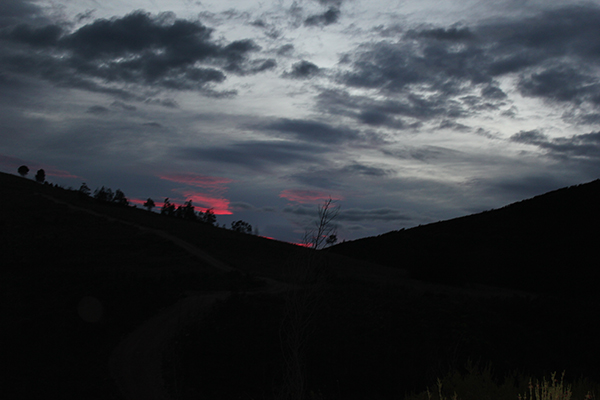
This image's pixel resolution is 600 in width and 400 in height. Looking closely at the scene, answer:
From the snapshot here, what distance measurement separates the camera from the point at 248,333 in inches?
918

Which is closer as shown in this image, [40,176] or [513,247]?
[513,247]

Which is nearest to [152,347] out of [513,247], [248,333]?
[248,333]

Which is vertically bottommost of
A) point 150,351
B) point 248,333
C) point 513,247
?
point 150,351

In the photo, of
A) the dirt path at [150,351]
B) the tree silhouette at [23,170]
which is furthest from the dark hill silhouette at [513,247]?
the tree silhouette at [23,170]

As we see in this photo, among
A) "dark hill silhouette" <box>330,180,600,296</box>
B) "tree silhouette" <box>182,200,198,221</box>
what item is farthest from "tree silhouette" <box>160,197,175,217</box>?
"dark hill silhouette" <box>330,180,600,296</box>

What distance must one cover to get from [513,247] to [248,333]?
59308 mm

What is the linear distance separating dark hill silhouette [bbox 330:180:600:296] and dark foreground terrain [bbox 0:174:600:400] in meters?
20.6

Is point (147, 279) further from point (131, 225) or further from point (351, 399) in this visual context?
point (131, 225)

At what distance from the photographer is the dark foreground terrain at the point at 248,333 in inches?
705

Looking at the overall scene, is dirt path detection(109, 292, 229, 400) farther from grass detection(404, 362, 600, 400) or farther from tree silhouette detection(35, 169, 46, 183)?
tree silhouette detection(35, 169, 46, 183)

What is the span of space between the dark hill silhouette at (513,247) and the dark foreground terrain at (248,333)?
67.7 feet

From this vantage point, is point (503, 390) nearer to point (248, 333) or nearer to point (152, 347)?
point (248, 333)

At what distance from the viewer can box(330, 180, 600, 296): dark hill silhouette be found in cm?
5312

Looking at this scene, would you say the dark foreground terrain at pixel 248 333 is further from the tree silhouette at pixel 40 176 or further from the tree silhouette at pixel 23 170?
the tree silhouette at pixel 23 170
